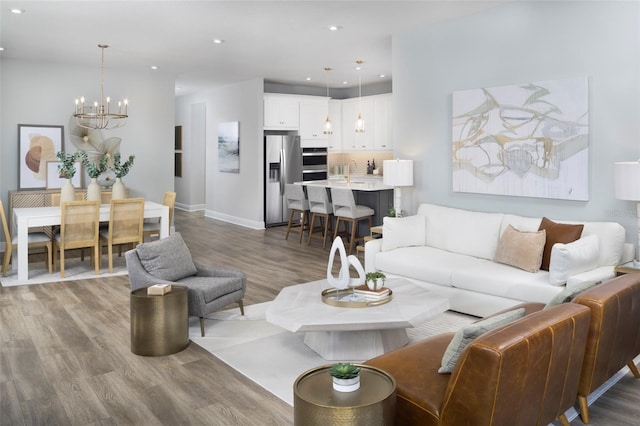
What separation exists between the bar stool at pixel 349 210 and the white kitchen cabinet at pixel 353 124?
10.1ft

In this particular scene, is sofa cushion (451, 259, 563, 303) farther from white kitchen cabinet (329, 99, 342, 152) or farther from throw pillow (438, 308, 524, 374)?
white kitchen cabinet (329, 99, 342, 152)

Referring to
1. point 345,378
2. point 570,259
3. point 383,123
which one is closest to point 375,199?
point 383,123

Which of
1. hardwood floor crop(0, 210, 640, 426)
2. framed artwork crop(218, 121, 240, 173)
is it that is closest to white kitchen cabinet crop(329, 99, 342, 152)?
framed artwork crop(218, 121, 240, 173)

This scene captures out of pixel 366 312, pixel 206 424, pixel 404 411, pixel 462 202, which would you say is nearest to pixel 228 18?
pixel 462 202

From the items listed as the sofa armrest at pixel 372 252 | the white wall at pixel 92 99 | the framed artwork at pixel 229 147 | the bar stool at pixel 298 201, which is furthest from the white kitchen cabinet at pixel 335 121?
the sofa armrest at pixel 372 252

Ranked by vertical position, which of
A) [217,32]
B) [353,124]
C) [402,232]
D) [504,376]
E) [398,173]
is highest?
[217,32]

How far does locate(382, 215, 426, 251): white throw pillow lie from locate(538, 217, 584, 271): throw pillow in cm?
134

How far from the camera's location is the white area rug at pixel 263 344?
3291mm

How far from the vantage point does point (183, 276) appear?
4.38 meters

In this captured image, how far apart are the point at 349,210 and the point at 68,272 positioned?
→ 12.2 feet

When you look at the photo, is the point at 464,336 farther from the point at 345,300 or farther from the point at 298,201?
Result: the point at 298,201

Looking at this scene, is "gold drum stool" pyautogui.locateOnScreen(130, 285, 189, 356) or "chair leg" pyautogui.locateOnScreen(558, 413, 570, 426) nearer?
"chair leg" pyautogui.locateOnScreen(558, 413, 570, 426)

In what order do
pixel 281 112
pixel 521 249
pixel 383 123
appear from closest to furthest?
pixel 521 249 → pixel 383 123 → pixel 281 112

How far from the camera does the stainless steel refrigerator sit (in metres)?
9.84
